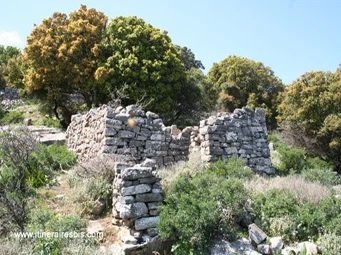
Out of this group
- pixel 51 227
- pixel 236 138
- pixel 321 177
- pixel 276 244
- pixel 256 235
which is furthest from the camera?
pixel 236 138

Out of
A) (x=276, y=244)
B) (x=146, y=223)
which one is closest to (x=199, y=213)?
(x=146, y=223)

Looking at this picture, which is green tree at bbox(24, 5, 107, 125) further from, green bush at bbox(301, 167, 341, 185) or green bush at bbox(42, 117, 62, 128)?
green bush at bbox(301, 167, 341, 185)

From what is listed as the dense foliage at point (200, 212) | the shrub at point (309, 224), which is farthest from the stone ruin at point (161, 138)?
the shrub at point (309, 224)

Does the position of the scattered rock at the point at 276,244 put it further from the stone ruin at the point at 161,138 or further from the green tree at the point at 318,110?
the green tree at the point at 318,110

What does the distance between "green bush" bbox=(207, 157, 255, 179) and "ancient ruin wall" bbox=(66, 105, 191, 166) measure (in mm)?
1482

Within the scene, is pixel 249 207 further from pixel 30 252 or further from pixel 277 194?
pixel 30 252

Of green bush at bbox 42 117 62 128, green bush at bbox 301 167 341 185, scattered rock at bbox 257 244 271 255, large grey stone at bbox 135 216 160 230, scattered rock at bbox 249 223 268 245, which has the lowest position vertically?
scattered rock at bbox 257 244 271 255

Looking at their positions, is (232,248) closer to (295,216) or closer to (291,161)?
(295,216)

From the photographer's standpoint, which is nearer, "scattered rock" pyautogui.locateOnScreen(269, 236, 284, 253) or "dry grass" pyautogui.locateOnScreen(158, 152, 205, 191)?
"scattered rock" pyautogui.locateOnScreen(269, 236, 284, 253)

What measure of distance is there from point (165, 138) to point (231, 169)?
229cm

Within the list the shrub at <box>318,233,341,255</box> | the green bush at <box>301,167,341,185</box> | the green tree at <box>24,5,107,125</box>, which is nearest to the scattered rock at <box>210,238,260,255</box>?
the shrub at <box>318,233,341,255</box>

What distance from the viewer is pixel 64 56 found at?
18938 millimetres

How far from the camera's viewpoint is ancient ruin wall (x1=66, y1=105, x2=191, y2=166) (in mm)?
10844

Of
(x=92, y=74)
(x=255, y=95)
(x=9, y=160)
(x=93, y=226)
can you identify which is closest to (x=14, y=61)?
(x=92, y=74)
